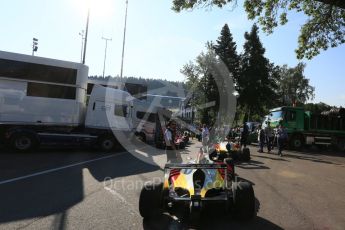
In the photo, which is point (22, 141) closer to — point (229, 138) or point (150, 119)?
point (229, 138)

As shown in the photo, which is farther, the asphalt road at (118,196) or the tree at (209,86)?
the tree at (209,86)

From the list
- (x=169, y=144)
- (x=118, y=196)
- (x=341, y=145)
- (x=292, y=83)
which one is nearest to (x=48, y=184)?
(x=118, y=196)

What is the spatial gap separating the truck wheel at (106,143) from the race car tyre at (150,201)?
1266cm

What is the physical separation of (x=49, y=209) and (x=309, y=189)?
6530mm

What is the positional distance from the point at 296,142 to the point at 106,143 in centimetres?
1376

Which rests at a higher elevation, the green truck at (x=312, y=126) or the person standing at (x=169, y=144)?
the green truck at (x=312, y=126)

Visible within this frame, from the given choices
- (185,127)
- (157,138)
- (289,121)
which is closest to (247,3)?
(157,138)

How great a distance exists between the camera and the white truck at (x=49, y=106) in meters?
16.6

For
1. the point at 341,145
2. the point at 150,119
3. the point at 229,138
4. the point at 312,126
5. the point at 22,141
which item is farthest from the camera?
the point at 150,119

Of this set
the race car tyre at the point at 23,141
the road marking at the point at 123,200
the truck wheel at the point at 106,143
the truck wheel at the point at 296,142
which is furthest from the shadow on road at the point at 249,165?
the truck wheel at the point at 296,142

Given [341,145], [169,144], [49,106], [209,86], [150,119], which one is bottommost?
[169,144]

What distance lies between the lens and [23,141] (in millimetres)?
16781

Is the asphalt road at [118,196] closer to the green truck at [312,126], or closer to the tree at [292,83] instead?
the green truck at [312,126]

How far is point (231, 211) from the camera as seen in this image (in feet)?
22.1
